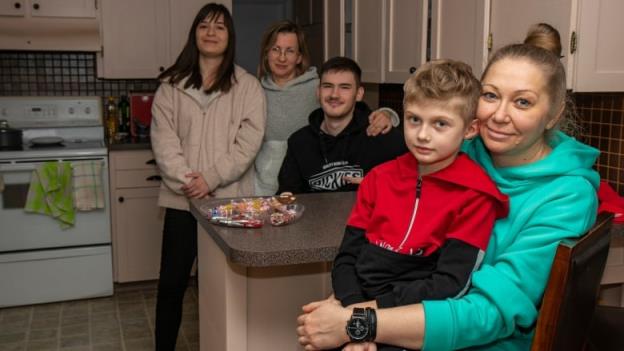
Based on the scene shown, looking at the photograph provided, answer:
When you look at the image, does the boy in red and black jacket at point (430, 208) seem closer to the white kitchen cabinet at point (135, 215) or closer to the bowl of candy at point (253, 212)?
the bowl of candy at point (253, 212)

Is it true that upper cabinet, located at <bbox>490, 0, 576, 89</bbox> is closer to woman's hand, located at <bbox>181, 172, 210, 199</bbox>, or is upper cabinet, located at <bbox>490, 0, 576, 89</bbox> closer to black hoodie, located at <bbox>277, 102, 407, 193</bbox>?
black hoodie, located at <bbox>277, 102, 407, 193</bbox>

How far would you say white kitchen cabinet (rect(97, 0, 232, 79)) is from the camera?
152 inches

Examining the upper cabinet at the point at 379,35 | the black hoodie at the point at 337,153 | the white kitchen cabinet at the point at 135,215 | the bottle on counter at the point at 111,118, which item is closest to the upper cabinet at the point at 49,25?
the bottle on counter at the point at 111,118

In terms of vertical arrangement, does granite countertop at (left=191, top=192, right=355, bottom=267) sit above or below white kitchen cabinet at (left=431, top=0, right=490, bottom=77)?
below

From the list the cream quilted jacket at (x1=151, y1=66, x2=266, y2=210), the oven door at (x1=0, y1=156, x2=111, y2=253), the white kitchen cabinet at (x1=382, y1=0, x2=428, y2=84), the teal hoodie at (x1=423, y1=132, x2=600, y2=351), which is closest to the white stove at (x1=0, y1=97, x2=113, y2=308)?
the oven door at (x1=0, y1=156, x2=111, y2=253)

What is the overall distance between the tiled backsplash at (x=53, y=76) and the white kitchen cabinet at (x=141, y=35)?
0.31 meters

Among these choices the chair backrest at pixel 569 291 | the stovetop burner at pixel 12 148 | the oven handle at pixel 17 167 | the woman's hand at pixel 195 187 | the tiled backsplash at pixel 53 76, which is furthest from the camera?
the tiled backsplash at pixel 53 76

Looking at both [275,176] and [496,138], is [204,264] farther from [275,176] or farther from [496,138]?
[496,138]

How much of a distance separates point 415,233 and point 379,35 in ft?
7.03

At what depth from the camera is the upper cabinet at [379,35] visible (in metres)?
2.86

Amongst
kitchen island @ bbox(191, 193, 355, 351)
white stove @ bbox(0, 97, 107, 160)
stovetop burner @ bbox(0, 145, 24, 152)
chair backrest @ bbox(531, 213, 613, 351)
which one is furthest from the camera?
white stove @ bbox(0, 97, 107, 160)

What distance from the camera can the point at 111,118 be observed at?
4105mm

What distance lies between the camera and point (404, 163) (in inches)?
52.7

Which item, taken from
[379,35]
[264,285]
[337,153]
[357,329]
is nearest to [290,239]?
[264,285]
